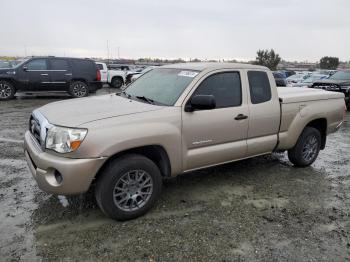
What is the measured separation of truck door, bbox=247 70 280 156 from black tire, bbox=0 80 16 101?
467 inches

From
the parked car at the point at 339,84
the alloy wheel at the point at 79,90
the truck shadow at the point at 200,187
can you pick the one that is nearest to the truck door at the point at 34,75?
the alloy wheel at the point at 79,90

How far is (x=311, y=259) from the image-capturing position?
10.6ft

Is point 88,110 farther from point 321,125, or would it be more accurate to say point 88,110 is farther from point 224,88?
point 321,125

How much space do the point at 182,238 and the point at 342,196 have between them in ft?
8.54

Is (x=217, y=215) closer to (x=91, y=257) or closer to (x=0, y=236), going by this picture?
(x=91, y=257)

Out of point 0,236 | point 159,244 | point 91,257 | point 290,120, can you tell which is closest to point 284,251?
point 159,244

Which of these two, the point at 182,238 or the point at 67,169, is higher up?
the point at 67,169

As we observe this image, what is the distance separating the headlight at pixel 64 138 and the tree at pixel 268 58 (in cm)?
4810

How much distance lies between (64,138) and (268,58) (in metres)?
49.6

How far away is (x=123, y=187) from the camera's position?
3762 mm

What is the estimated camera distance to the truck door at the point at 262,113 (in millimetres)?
4832

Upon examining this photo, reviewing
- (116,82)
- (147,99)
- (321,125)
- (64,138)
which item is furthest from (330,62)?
(64,138)

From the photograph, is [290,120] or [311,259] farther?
[290,120]

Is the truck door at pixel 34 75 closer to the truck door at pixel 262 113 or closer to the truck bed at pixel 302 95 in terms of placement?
the truck bed at pixel 302 95
